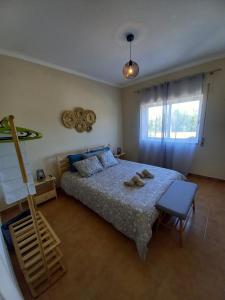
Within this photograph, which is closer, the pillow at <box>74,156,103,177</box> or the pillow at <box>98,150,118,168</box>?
the pillow at <box>74,156,103,177</box>

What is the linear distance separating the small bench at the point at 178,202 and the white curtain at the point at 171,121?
4.70ft

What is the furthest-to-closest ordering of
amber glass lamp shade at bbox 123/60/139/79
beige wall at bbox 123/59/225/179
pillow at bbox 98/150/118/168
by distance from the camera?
pillow at bbox 98/150/118/168
beige wall at bbox 123/59/225/179
amber glass lamp shade at bbox 123/60/139/79

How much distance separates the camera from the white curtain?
275cm

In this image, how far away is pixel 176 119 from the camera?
9.77ft

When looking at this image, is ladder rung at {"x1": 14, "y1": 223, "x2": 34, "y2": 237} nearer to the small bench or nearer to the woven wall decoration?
the small bench

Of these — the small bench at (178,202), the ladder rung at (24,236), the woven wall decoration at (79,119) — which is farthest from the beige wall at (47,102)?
the small bench at (178,202)

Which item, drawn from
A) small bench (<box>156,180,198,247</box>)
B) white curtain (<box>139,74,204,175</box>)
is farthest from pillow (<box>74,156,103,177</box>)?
white curtain (<box>139,74,204,175</box>)

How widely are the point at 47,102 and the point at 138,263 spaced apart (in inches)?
111

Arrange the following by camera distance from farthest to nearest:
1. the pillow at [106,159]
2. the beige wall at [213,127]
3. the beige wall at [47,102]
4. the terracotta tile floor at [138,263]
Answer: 1. the pillow at [106,159]
2. the beige wall at [213,127]
3. the beige wall at [47,102]
4. the terracotta tile floor at [138,263]

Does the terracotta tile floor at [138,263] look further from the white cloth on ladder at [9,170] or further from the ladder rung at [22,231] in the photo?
the white cloth on ladder at [9,170]

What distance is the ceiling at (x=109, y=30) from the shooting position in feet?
4.26

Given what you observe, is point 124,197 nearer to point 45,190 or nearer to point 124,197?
point 124,197

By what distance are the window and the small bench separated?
1559mm

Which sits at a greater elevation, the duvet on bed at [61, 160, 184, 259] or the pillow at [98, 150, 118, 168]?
the pillow at [98, 150, 118, 168]
